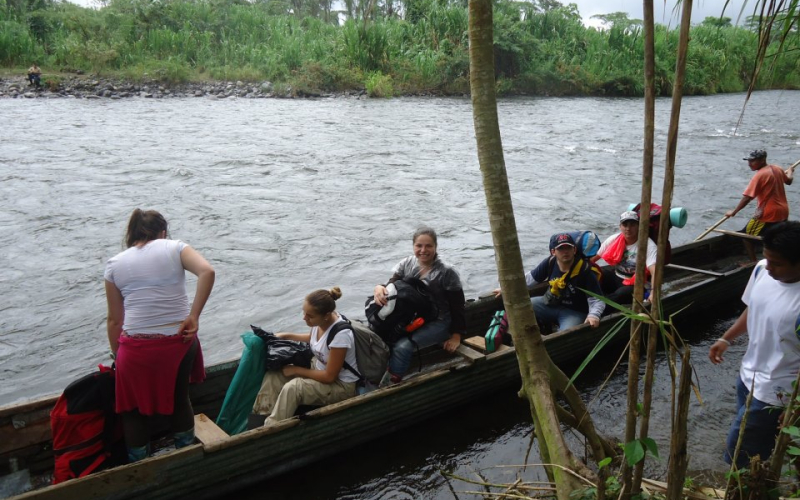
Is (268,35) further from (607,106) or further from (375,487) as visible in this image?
(375,487)

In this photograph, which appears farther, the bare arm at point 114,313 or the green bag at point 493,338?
the green bag at point 493,338

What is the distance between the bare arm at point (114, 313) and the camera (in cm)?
393

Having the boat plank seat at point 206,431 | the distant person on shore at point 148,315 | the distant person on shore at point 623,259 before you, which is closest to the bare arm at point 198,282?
the distant person on shore at point 148,315

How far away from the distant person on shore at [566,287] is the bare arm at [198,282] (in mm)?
3097

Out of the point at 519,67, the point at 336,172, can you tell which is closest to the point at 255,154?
the point at 336,172

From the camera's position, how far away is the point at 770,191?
816 cm

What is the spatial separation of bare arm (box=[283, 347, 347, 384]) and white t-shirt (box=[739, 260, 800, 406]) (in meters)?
2.43

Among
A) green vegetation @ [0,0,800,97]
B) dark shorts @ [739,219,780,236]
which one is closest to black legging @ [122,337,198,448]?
dark shorts @ [739,219,780,236]

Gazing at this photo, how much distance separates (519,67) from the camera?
29234 millimetres

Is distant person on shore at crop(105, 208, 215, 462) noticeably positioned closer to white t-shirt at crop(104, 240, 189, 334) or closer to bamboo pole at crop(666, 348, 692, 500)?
white t-shirt at crop(104, 240, 189, 334)

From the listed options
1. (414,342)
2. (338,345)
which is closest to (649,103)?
(338,345)

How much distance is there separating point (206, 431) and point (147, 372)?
0.65 meters

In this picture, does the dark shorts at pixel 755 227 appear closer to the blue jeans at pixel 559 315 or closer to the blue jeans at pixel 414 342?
the blue jeans at pixel 559 315

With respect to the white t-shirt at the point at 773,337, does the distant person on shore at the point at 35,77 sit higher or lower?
higher
